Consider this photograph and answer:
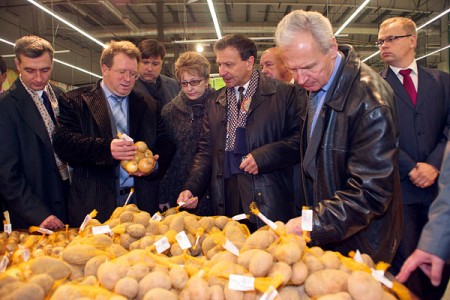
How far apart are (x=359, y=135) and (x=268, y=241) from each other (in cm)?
56

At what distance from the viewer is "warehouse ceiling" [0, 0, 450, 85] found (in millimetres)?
10992

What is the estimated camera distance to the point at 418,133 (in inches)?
106

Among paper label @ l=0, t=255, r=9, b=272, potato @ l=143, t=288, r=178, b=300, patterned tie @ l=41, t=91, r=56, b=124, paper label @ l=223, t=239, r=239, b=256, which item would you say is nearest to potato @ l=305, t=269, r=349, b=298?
paper label @ l=223, t=239, r=239, b=256

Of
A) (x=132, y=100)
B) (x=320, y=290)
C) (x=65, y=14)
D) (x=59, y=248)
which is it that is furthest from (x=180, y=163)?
(x=65, y=14)

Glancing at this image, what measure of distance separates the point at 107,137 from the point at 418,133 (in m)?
1.92

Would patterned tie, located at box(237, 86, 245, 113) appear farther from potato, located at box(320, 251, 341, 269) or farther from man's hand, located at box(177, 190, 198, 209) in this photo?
potato, located at box(320, 251, 341, 269)

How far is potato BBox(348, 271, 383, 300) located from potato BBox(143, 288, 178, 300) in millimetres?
453

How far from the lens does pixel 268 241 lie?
1300 mm

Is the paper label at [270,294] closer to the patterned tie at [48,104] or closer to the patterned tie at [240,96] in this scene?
the patterned tie at [240,96]

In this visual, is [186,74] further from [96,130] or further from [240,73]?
[96,130]

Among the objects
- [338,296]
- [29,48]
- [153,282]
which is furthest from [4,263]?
[29,48]

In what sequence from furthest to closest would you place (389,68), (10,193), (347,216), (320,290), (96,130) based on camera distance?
(389,68) → (96,130) → (10,193) → (347,216) → (320,290)

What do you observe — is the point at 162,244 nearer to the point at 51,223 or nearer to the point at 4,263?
the point at 4,263

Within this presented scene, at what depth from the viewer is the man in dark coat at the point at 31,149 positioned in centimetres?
234
